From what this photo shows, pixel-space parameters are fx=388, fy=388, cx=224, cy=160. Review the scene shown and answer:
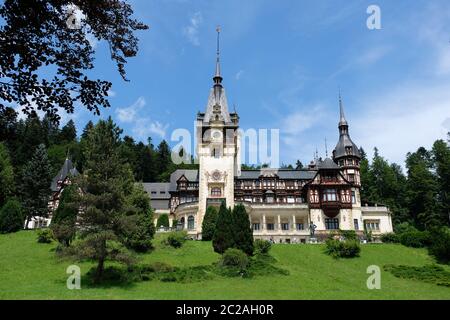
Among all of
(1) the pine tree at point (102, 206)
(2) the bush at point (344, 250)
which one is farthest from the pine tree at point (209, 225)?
(1) the pine tree at point (102, 206)

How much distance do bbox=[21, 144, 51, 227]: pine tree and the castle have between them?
53.4ft

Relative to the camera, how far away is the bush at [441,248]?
38.5 meters

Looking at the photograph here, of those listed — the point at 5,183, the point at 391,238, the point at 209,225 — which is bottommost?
the point at 391,238

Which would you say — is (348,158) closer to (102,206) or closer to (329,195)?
(329,195)

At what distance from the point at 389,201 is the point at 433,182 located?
8335 millimetres

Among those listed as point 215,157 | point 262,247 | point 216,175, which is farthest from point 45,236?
point 215,157

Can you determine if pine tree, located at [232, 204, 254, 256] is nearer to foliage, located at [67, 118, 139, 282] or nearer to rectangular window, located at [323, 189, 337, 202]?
foliage, located at [67, 118, 139, 282]

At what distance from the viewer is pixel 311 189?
5794 centimetres

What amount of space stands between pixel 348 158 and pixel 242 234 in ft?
104

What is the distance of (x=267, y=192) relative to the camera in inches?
2470

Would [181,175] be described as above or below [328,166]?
below

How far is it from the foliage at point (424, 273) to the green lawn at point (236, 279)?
946 millimetres

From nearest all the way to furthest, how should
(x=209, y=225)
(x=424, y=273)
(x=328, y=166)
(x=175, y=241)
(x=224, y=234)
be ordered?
(x=424, y=273), (x=224, y=234), (x=175, y=241), (x=209, y=225), (x=328, y=166)
